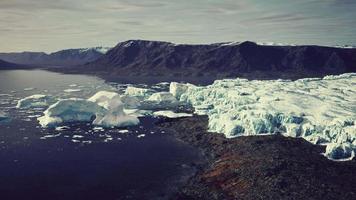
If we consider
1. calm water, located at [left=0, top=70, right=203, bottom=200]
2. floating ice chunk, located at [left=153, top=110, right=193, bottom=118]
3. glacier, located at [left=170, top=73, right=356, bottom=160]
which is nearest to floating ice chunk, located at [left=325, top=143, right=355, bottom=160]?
glacier, located at [left=170, top=73, right=356, bottom=160]

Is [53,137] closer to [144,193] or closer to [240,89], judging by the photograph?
[144,193]

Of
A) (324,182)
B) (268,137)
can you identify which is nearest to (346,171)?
(324,182)

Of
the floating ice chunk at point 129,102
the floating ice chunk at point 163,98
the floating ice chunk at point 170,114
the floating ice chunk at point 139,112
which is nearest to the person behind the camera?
the floating ice chunk at point 170,114

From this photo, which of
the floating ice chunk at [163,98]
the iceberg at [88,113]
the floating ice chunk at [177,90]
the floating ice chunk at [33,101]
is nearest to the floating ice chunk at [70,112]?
the iceberg at [88,113]

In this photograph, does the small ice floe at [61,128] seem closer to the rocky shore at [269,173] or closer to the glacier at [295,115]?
the glacier at [295,115]

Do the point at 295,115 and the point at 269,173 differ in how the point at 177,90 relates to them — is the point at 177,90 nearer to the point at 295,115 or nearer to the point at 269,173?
the point at 295,115

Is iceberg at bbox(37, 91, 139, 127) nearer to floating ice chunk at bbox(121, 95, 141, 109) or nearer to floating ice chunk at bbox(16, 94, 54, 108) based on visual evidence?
floating ice chunk at bbox(121, 95, 141, 109)

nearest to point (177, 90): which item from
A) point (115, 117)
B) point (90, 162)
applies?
point (115, 117)
